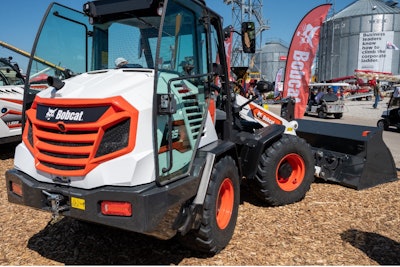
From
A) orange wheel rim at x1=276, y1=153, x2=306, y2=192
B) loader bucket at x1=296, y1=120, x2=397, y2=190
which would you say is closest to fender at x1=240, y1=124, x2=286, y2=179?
orange wheel rim at x1=276, y1=153, x2=306, y2=192

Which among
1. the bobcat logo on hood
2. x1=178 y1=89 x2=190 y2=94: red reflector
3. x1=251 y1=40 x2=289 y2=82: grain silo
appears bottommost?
the bobcat logo on hood

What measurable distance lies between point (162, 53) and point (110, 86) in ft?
1.65

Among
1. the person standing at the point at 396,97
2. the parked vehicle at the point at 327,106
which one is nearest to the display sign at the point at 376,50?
the parked vehicle at the point at 327,106

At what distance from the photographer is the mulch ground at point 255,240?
136 inches

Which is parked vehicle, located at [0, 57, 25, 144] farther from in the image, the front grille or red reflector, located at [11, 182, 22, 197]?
the front grille

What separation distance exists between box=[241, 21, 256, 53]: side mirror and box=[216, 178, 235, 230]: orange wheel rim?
58.3 inches

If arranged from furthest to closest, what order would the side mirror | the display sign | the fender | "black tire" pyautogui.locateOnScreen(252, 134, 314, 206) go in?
the display sign
"black tire" pyautogui.locateOnScreen(252, 134, 314, 206)
the fender
the side mirror

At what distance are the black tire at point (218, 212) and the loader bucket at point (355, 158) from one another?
8.00 ft

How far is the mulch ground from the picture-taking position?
3447 millimetres

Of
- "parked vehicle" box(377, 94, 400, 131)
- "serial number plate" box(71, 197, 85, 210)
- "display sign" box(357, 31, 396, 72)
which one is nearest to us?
"serial number plate" box(71, 197, 85, 210)

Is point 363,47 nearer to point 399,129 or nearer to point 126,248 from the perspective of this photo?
point 399,129

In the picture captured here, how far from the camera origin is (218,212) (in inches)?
143

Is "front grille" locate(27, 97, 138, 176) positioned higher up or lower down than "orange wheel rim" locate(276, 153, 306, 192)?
higher up

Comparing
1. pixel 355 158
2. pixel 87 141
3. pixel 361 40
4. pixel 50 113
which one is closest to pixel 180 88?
pixel 87 141
